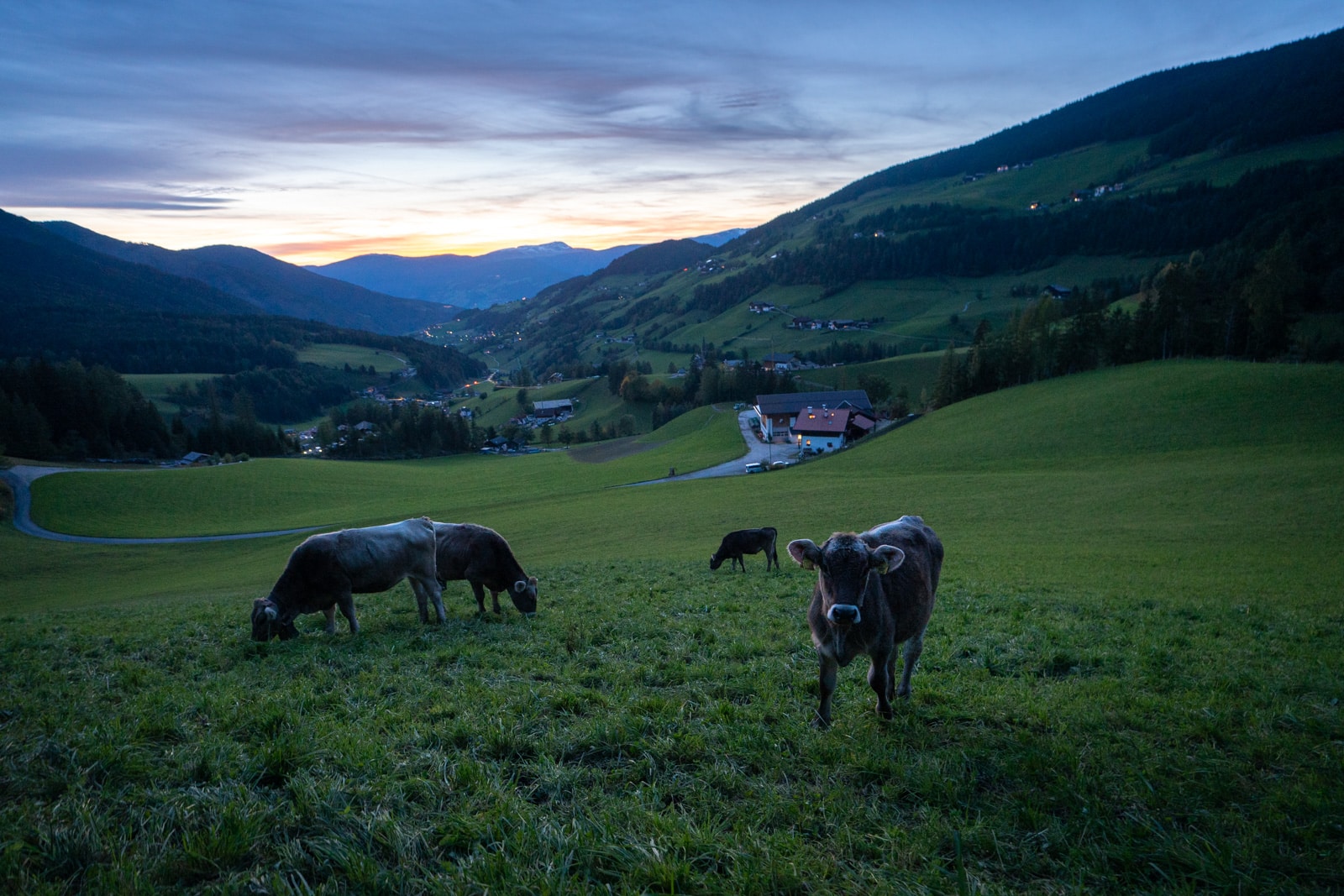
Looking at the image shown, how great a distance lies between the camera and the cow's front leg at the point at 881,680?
7.76m

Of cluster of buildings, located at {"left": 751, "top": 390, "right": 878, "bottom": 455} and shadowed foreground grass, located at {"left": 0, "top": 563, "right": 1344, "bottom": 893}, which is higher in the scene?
shadowed foreground grass, located at {"left": 0, "top": 563, "right": 1344, "bottom": 893}

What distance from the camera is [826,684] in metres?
7.75

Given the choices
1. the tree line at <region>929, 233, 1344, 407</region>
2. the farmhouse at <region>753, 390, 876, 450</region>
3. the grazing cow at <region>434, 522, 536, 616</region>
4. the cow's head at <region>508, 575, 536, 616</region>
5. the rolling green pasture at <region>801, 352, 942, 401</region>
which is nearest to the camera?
the cow's head at <region>508, 575, 536, 616</region>

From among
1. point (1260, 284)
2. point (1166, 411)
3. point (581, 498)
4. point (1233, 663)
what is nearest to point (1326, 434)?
point (1166, 411)

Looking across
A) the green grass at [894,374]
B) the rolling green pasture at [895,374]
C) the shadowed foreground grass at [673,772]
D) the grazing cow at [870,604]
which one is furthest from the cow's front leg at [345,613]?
the rolling green pasture at [895,374]

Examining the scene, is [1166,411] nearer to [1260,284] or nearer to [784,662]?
[1260,284]

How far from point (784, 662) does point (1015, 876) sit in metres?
5.19

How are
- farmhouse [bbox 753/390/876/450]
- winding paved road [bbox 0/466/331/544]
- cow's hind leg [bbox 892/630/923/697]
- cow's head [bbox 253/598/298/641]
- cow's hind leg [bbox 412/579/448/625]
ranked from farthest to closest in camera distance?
farmhouse [bbox 753/390/876/450]
winding paved road [bbox 0/466/331/544]
cow's hind leg [bbox 412/579/448/625]
cow's head [bbox 253/598/298/641]
cow's hind leg [bbox 892/630/923/697]

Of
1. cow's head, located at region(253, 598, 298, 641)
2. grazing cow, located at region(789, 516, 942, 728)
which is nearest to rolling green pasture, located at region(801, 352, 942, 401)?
grazing cow, located at region(789, 516, 942, 728)

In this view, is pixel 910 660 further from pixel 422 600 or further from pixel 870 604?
pixel 422 600

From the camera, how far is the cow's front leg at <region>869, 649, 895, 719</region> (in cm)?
776

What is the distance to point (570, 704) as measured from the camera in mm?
8102

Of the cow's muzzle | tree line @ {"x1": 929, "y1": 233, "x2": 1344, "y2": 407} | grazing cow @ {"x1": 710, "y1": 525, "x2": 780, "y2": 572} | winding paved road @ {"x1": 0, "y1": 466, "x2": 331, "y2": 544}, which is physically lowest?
winding paved road @ {"x1": 0, "y1": 466, "x2": 331, "y2": 544}

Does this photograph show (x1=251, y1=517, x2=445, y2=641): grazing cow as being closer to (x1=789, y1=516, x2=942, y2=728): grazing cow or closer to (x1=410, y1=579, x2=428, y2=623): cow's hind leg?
(x1=410, y1=579, x2=428, y2=623): cow's hind leg
